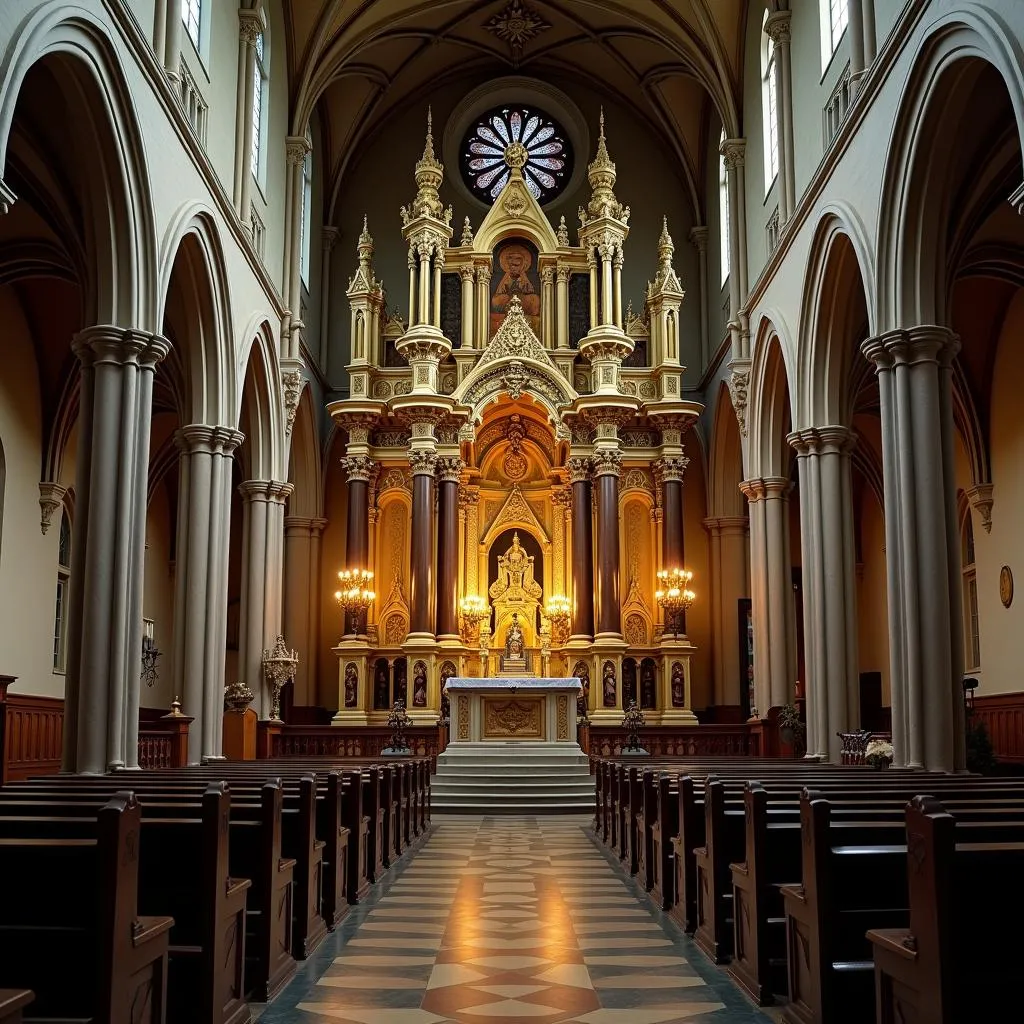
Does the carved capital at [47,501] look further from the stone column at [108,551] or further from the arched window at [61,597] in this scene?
the stone column at [108,551]

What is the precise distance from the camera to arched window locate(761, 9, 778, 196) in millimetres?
20739

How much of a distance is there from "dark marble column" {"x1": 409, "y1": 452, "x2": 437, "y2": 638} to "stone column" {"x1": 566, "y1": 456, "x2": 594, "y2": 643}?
3.07 m

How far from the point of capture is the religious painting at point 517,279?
27.2 meters

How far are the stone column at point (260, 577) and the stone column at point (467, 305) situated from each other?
6493 mm

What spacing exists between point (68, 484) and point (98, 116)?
9.49 metres

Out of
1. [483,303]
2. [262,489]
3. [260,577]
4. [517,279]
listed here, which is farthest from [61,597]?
[517,279]

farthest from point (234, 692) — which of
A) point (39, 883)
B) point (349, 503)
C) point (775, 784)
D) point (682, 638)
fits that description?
point (39, 883)

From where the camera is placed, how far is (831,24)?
56.1ft

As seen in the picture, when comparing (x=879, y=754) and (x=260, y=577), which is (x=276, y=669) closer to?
(x=260, y=577)

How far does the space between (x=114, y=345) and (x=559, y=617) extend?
1429 centimetres

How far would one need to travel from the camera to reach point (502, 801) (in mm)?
18562

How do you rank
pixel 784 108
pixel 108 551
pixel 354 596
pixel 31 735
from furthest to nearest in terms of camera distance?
pixel 354 596 → pixel 784 108 → pixel 31 735 → pixel 108 551

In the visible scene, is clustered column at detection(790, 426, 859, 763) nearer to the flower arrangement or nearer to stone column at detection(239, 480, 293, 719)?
the flower arrangement

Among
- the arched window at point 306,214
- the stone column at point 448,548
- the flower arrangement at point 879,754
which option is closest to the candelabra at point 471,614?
the stone column at point 448,548
